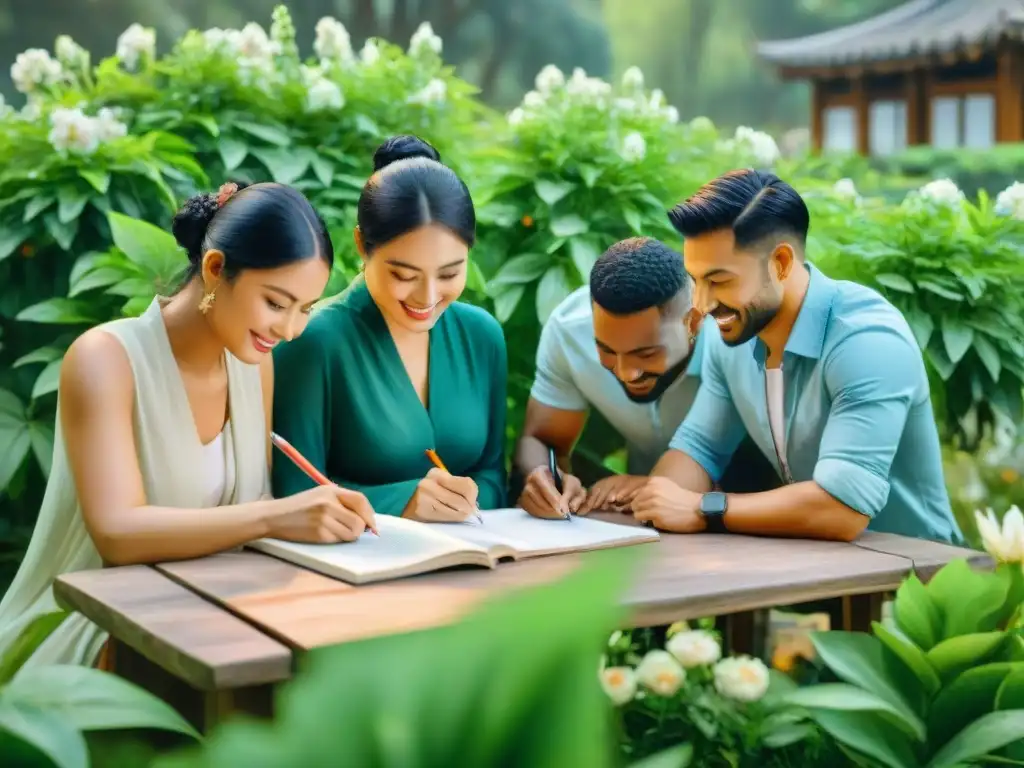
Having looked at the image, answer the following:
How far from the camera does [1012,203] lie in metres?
3.14

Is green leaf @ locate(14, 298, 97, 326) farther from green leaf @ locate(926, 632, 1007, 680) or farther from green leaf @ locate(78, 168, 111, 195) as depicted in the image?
green leaf @ locate(926, 632, 1007, 680)

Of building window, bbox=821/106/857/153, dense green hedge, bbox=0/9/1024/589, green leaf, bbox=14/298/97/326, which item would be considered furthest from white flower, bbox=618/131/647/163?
building window, bbox=821/106/857/153

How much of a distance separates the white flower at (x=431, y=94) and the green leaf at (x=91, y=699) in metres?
2.59

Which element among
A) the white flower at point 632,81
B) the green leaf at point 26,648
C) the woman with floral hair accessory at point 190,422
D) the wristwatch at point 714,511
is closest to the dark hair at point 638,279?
the wristwatch at point 714,511

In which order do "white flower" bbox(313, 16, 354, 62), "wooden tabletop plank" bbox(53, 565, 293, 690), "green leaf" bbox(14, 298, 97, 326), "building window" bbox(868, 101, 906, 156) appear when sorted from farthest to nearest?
"building window" bbox(868, 101, 906, 156)
"white flower" bbox(313, 16, 354, 62)
"green leaf" bbox(14, 298, 97, 326)
"wooden tabletop plank" bbox(53, 565, 293, 690)

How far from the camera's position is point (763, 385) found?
2.23m

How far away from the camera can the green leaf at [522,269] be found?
309 centimetres

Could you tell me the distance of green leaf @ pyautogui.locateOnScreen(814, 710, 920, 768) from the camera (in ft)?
4.61

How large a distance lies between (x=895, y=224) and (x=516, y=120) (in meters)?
1.09

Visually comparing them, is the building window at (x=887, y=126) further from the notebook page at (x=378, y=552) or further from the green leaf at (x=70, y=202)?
the notebook page at (x=378, y=552)

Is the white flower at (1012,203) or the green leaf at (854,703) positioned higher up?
the white flower at (1012,203)

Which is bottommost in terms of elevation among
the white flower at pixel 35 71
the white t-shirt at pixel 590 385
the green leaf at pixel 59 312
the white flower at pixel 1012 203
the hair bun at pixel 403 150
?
the white t-shirt at pixel 590 385

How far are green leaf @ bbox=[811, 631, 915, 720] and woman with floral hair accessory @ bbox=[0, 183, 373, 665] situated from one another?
707 mm

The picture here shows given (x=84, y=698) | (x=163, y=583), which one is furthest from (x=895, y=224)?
(x=84, y=698)
